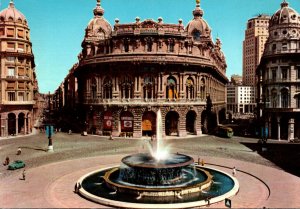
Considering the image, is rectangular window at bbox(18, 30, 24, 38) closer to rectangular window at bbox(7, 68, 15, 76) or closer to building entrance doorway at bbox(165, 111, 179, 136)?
rectangular window at bbox(7, 68, 15, 76)

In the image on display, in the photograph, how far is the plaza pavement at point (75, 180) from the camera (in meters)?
22.8

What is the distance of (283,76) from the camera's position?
2271 inches

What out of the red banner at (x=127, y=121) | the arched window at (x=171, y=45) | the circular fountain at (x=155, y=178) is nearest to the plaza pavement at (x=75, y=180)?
the circular fountain at (x=155, y=178)

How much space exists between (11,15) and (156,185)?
51.9 m

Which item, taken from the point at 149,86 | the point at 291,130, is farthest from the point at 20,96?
the point at 291,130

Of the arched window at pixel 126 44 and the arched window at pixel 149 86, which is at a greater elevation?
the arched window at pixel 126 44

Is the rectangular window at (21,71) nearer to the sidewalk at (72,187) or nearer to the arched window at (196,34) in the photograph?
the sidewalk at (72,187)

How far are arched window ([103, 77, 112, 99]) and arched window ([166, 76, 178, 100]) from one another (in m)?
11.5

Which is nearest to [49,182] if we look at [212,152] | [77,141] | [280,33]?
[212,152]

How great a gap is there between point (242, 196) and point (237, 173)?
7.68 m

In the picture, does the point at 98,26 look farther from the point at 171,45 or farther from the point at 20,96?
the point at 20,96

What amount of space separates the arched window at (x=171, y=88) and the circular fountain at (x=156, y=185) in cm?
3273

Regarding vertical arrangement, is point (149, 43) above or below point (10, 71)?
above

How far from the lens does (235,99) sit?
190 m
